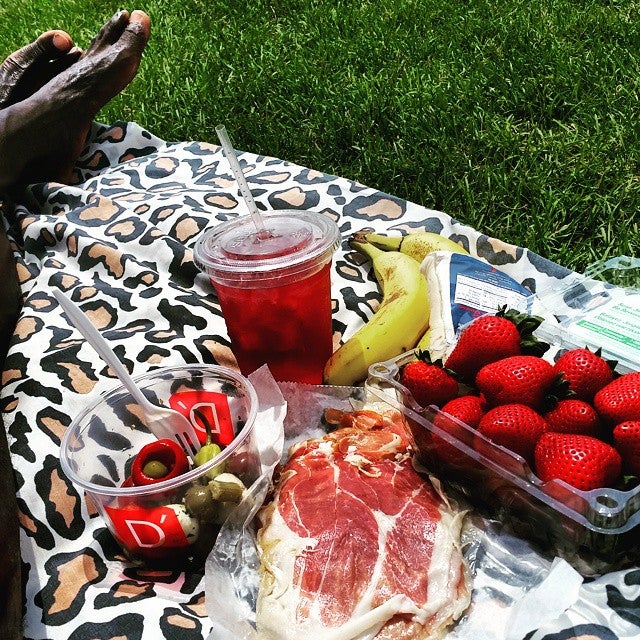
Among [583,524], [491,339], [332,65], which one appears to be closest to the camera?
[583,524]

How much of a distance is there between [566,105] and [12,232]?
2.48 m

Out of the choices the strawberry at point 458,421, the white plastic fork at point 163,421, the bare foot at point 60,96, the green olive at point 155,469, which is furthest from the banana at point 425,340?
the bare foot at point 60,96

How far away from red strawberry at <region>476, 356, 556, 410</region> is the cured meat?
0.28m

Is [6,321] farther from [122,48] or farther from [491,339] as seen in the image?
[122,48]

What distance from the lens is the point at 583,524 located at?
1303 mm

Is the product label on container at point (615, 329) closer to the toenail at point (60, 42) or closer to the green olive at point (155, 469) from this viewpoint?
the green olive at point (155, 469)

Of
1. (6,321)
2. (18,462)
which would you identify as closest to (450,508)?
(18,462)

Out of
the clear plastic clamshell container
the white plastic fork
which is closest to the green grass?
the clear plastic clamshell container

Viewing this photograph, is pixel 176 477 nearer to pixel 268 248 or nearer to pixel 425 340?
pixel 268 248

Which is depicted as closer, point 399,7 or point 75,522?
point 75,522

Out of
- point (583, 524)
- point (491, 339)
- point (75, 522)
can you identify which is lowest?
point (75, 522)

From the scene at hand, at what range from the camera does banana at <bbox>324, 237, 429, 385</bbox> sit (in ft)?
6.56

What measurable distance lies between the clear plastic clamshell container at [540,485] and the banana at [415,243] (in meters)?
0.61

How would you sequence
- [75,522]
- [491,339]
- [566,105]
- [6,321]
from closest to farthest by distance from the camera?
[491,339], [75,522], [6,321], [566,105]
